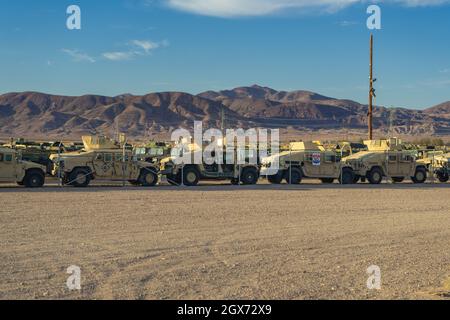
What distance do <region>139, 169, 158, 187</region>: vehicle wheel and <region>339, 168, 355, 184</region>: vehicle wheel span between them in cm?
852

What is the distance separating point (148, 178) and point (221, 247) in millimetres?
15817

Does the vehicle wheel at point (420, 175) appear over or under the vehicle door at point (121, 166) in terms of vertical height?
under

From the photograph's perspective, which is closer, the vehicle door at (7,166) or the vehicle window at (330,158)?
the vehicle door at (7,166)

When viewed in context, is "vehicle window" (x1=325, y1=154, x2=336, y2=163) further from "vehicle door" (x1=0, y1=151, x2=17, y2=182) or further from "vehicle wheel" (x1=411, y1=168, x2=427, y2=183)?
"vehicle door" (x1=0, y1=151, x2=17, y2=182)

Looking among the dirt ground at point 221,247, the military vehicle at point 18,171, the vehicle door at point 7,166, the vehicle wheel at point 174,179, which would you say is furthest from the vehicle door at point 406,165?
the vehicle door at point 7,166

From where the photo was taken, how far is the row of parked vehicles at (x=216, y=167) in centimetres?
2572

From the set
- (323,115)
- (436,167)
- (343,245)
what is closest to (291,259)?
(343,245)

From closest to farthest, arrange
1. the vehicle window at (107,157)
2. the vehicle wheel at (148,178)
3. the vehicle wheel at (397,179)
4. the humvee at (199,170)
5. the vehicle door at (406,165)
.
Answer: the vehicle window at (107,157) → the vehicle wheel at (148,178) → the humvee at (199,170) → the vehicle door at (406,165) → the vehicle wheel at (397,179)

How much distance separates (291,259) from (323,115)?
182m

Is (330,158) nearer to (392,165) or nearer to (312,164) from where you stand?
(312,164)

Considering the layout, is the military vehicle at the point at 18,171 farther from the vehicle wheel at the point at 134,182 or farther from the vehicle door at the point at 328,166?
the vehicle door at the point at 328,166

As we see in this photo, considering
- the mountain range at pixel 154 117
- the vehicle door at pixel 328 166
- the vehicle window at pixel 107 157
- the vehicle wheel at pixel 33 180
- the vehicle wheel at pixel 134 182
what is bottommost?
the vehicle wheel at pixel 134 182

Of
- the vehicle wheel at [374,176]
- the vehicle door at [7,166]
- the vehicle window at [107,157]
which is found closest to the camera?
the vehicle door at [7,166]

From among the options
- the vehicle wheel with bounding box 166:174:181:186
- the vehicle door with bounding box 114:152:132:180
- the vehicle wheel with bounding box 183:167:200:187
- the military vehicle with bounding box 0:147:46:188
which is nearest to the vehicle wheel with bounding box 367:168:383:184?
the vehicle wheel with bounding box 183:167:200:187
